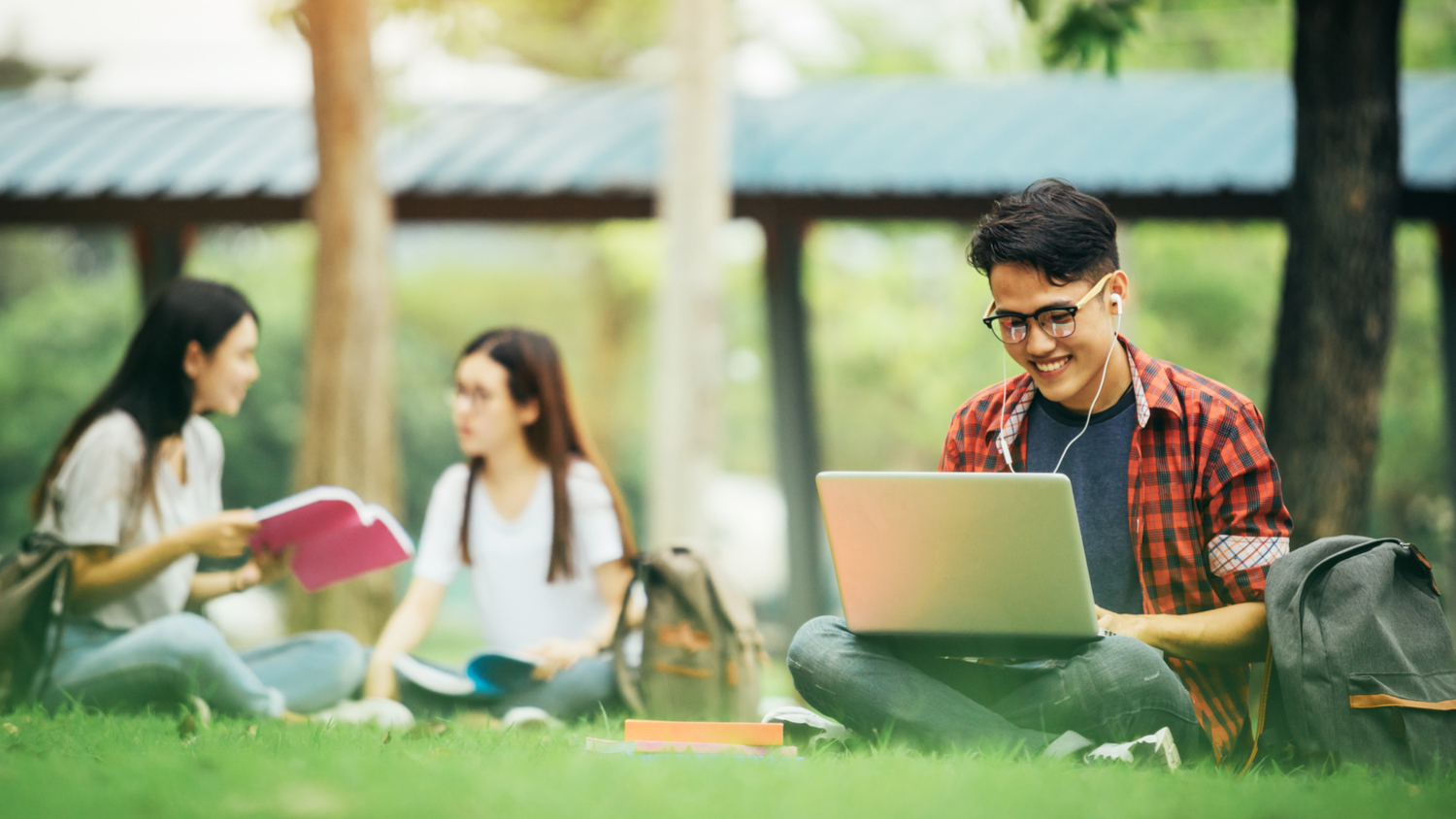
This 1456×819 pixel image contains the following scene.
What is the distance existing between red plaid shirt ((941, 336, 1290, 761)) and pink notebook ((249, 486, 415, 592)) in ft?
6.39

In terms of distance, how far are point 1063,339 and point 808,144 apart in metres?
4.81

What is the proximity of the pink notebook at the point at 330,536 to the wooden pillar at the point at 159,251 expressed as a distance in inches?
183

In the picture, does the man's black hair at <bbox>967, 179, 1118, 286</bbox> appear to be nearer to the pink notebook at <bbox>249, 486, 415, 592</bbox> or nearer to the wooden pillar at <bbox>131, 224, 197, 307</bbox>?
the pink notebook at <bbox>249, 486, 415, 592</bbox>

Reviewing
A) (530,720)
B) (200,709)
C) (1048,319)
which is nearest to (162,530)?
(200,709)

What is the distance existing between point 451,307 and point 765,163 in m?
12.4

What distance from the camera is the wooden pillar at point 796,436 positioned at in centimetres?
755

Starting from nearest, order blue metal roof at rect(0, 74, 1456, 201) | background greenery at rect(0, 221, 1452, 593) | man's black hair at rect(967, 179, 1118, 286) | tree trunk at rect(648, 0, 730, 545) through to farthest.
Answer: man's black hair at rect(967, 179, 1118, 286) → blue metal roof at rect(0, 74, 1456, 201) → tree trunk at rect(648, 0, 730, 545) → background greenery at rect(0, 221, 1452, 593)

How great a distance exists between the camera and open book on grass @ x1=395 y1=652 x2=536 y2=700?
3.57m

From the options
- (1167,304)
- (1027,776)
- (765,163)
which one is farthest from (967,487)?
(1167,304)

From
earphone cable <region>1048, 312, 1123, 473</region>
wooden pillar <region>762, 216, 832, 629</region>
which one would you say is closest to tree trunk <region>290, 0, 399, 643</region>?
wooden pillar <region>762, 216, 832, 629</region>

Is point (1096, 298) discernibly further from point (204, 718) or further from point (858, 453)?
point (858, 453)

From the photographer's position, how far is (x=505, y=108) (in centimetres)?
803

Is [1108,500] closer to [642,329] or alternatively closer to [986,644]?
[986,644]

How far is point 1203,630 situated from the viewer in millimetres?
2518
